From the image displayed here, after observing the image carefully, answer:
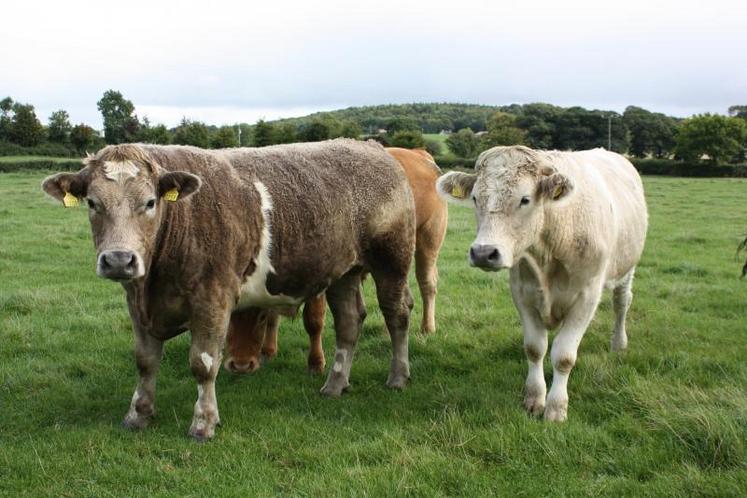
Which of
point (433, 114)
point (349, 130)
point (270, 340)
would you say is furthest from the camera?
point (433, 114)

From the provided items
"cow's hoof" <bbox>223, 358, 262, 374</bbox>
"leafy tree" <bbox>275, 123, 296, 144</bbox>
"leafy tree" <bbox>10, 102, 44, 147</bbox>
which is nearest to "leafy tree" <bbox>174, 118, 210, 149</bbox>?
"leafy tree" <bbox>275, 123, 296, 144</bbox>

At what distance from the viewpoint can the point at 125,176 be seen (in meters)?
4.53

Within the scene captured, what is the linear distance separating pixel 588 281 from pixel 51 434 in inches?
162

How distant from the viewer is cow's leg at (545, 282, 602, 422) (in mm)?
5305

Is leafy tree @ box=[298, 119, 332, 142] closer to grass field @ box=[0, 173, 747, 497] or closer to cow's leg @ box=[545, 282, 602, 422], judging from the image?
grass field @ box=[0, 173, 747, 497]

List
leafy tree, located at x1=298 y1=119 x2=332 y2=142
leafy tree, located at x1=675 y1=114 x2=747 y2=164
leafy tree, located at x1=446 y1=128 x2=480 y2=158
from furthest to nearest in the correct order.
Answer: leafy tree, located at x1=675 y1=114 x2=747 y2=164, leafy tree, located at x1=446 y1=128 x2=480 y2=158, leafy tree, located at x1=298 y1=119 x2=332 y2=142

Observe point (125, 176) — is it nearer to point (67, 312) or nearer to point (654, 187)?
point (67, 312)

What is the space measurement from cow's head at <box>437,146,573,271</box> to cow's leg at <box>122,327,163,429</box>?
2599 millimetres

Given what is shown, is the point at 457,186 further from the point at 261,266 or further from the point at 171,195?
the point at 171,195

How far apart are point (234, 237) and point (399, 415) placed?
189 cm

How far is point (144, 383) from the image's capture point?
17.9 ft

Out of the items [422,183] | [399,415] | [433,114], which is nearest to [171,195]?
[399,415]

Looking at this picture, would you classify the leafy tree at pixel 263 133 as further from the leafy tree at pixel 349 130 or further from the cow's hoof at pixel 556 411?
the cow's hoof at pixel 556 411

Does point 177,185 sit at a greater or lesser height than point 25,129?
greater
